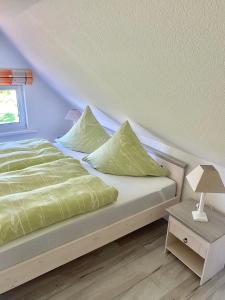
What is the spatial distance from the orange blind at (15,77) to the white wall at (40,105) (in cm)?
9

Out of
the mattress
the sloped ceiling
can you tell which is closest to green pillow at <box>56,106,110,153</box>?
the mattress

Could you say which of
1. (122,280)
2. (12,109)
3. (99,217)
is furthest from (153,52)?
(12,109)

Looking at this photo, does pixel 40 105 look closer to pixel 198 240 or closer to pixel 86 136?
pixel 86 136

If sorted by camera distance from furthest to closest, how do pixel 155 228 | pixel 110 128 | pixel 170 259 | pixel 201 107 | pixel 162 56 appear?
1. pixel 110 128
2. pixel 155 228
3. pixel 170 259
4. pixel 201 107
5. pixel 162 56

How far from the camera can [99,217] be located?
5.46 ft

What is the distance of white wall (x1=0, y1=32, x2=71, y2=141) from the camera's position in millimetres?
3064

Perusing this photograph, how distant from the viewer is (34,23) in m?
1.77

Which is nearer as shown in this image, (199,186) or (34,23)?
(199,186)

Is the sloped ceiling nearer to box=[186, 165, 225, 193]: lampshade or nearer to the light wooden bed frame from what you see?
box=[186, 165, 225, 193]: lampshade

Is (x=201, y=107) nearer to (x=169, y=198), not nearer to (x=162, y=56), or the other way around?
(x=162, y=56)

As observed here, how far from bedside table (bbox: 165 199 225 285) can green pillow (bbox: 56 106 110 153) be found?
120 cm

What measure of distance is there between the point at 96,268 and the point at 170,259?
1.98 ft

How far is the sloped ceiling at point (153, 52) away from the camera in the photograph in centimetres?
84

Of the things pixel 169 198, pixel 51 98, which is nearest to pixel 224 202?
pixel 169 198
